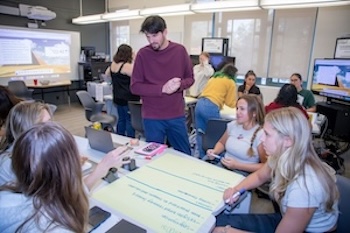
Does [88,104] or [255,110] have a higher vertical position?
[255,110]

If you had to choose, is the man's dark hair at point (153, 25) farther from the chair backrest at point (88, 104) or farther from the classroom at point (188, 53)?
the chair backrest at point (88, 104)

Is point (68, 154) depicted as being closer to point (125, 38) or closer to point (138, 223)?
point (138, 223)

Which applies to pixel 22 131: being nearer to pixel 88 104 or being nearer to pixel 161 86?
pixel 161 86

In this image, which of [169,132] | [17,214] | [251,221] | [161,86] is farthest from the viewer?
[169,132]

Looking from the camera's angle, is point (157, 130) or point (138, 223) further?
point (157, 130)

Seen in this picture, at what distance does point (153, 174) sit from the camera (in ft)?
4.54

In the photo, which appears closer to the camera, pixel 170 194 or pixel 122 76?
pixel 170 194

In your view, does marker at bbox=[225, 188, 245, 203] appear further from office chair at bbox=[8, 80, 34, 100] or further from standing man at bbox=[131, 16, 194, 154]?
office chair at bbox=[8, 80, 34, 100]

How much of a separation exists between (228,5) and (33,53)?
502 cm

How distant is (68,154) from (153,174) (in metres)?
0.62

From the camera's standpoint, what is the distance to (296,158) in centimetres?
112

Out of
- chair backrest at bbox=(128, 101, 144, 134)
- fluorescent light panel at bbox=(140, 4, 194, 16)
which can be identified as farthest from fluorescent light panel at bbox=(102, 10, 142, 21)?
chair backrest at bbox=(128, 101, 144, 134)

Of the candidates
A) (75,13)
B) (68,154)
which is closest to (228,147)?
(68,154)

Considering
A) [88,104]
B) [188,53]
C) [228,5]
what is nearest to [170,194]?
[88,104]
